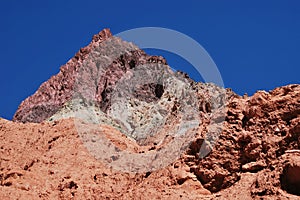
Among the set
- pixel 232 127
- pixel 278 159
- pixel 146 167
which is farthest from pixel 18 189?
pixel 278 159

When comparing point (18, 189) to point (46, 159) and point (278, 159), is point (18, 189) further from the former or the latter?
point (278, 159)

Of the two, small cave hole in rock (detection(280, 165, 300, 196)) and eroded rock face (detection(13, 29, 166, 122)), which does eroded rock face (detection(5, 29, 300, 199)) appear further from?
eroded rock face (detection(13, 29, 166, 122))

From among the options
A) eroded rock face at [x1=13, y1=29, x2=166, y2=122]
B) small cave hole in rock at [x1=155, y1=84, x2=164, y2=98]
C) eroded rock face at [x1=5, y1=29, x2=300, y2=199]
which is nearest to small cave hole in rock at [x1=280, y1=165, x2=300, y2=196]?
eroded rock face at [x1=5, y1=29, x2=300, y2=199]

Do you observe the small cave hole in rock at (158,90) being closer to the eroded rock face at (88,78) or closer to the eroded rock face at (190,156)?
the eroded rock face at (88,78)

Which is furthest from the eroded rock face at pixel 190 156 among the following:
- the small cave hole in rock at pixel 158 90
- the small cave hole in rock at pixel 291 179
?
the small cave hole in rock at pixel 158 90

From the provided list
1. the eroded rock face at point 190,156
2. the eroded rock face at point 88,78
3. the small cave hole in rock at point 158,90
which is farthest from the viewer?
the small cave hole in rock at point 158,90

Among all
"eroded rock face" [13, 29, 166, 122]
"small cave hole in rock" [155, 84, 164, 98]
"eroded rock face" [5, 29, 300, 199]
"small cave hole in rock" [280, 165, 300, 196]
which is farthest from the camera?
"small cave hole in rock" [155, 84, 164, 98]

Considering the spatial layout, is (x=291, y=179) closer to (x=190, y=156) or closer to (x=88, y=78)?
(x=190, y=156)

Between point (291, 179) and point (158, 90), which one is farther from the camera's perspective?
point (158, 90)

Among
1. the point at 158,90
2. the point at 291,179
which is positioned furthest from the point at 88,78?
the point at 291,179
